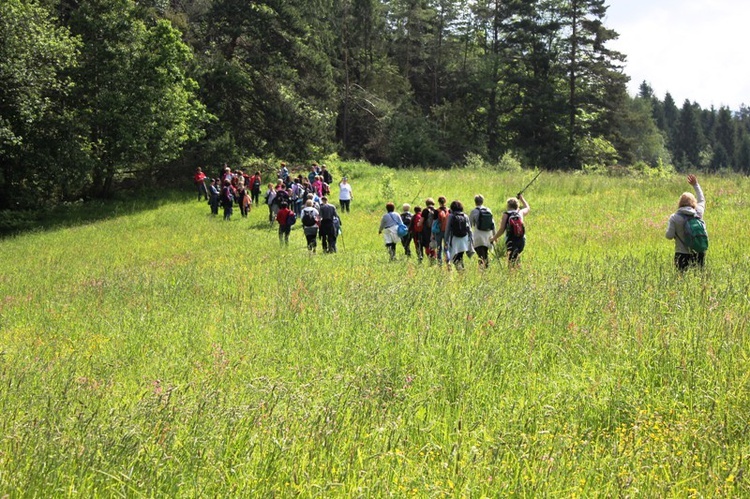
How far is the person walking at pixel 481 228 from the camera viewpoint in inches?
446

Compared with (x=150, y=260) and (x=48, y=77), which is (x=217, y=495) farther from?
(x=48, y=77)

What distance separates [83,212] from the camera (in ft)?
89.8

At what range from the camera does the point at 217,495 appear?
2.78 meters

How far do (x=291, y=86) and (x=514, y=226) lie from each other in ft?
88.8

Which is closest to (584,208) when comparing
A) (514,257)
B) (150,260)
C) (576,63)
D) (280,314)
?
(514,257)

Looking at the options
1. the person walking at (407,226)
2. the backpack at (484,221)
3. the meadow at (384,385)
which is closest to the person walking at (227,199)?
the person walking at (407,226)

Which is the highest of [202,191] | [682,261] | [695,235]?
[202,191]

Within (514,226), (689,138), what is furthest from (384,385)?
(689,138)

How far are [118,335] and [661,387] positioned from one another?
18.6 feet

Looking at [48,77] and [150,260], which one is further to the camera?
[48,77]

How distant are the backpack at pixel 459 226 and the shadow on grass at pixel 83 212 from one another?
19.8m

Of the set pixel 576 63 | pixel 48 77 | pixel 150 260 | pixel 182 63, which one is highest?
pixel 576 63

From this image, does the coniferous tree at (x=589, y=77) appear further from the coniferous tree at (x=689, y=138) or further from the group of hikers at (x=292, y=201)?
the coniferous tree at (x=689, y=138)

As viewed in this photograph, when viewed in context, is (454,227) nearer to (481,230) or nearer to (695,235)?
(481,230)
